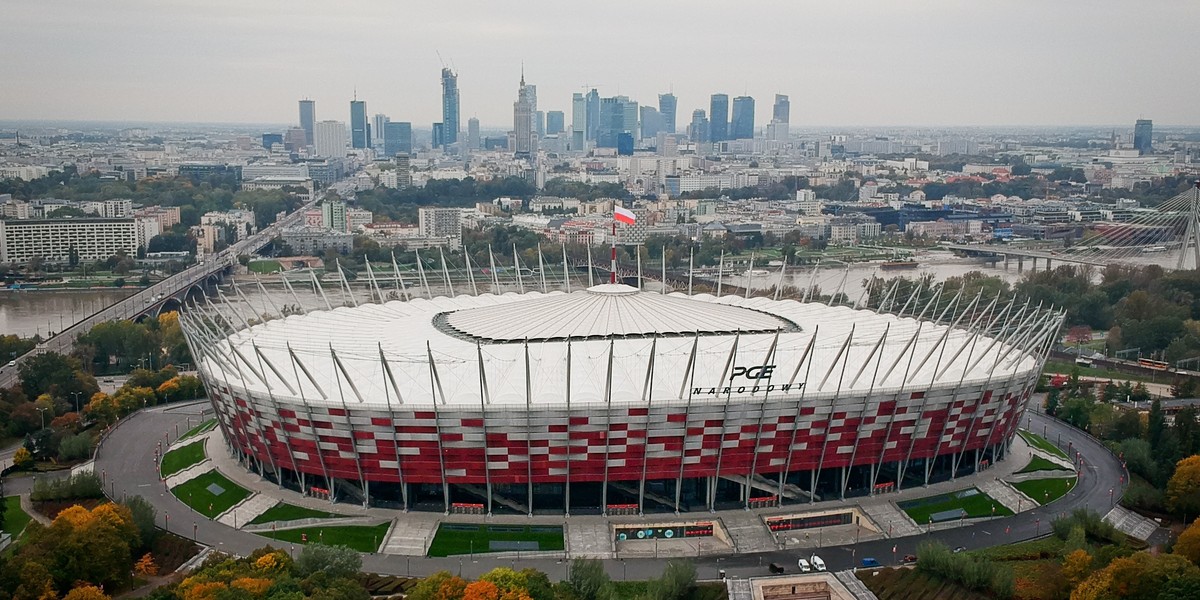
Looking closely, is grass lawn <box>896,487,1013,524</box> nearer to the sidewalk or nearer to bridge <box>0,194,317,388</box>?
the sidewalk

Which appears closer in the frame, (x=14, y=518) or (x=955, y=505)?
(x=14, y=518)

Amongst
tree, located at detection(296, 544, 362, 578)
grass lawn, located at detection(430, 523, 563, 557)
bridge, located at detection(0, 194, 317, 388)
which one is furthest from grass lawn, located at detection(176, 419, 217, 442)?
tree, located at detection(296, 544, 362, 578)

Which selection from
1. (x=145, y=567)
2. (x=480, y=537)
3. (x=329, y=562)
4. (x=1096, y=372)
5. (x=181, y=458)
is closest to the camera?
(x=329, y=562)

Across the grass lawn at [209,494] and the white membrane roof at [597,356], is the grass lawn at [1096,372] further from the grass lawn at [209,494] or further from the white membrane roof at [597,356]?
the grass lawn at [209,494]

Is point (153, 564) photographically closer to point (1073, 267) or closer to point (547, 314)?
point (547, 314)

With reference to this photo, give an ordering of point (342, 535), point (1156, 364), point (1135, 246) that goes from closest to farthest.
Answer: point (342, 535), point (1156, 364), point (1135, 246)

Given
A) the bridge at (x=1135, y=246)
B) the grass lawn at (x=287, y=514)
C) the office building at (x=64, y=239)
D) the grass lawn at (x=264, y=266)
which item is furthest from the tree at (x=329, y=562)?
the office building at (x=64, y=239)

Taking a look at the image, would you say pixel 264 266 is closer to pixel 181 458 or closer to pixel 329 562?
pixel 181 458

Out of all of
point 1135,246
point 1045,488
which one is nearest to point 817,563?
point 1045,488

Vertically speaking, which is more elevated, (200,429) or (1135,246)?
(1135,246)
